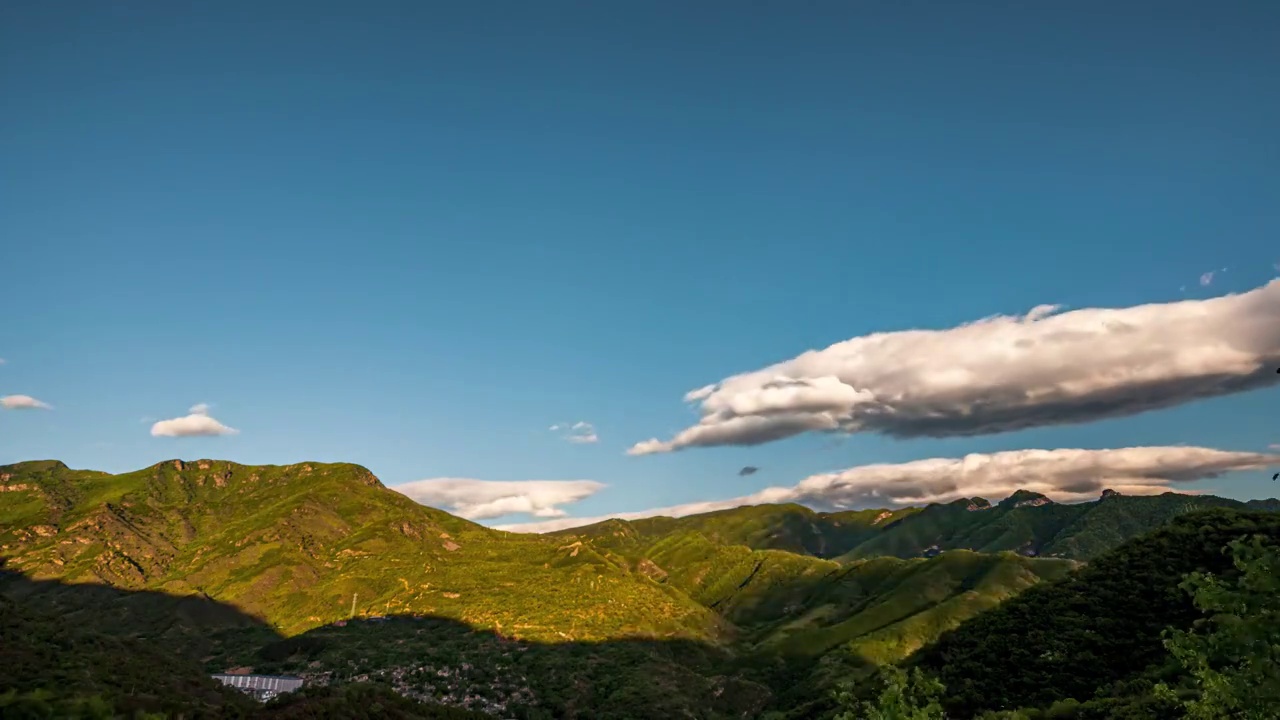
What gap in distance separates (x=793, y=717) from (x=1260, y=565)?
524ft

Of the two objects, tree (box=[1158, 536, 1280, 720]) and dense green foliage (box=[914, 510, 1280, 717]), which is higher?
tree (box=[1158, 536, 1280, 720])

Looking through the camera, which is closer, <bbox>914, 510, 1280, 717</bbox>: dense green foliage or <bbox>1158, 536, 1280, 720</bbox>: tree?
<bbox>1158, 536, 1280, 720</bbox>: tree

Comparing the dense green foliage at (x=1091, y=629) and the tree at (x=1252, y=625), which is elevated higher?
the tree at (x=1252, y=625)

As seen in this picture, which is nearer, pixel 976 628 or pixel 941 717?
pixel 941 717

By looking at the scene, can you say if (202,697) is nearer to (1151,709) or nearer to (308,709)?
(308,709)

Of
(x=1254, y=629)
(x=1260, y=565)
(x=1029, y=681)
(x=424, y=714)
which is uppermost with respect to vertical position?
(x=1260, y=565)

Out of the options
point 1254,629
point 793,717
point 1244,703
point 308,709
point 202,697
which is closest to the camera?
point 1254,629

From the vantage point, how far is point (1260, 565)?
1616 cm

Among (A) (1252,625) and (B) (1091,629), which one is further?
(B) (1091,629)

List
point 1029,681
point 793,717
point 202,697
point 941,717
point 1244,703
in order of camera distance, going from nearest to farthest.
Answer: point 1244,703, point 941,717, point 202,697, point 1029,681, point 793,717

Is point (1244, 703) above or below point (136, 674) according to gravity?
above

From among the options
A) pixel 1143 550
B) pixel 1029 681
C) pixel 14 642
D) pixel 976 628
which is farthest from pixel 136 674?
pixel 1143 550

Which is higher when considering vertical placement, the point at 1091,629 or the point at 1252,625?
the point at 1252,625

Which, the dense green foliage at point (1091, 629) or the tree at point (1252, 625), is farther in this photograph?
the dense green foliage at point (1091, 629)
